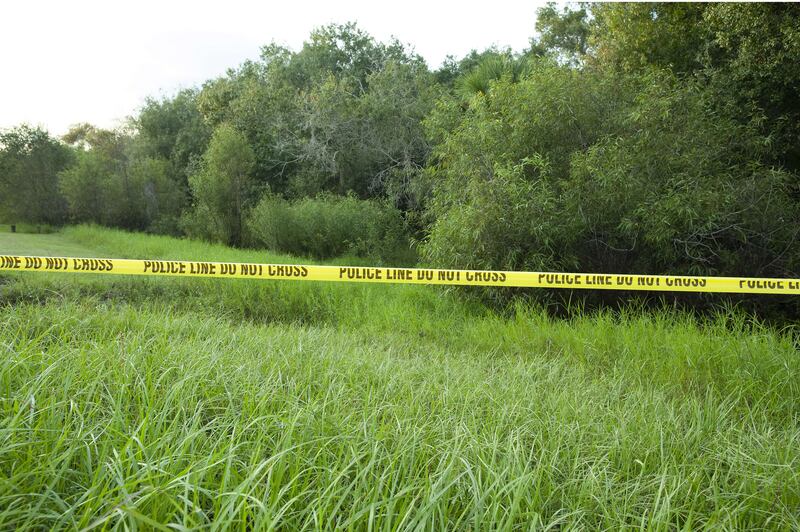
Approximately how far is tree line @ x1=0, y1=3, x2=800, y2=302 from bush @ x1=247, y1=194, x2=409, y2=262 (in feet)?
0.18

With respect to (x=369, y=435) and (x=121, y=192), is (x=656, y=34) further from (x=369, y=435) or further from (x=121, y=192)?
(x=121, y=192)

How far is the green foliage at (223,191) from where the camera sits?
16.3 meters

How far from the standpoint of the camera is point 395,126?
1817 centimetres

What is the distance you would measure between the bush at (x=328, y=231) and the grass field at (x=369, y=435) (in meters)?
9.23

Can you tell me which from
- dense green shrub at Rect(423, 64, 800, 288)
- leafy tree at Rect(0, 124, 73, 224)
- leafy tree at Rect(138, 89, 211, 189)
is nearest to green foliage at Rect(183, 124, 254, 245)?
leafy tree at Rect(0, 124, 73, 224)

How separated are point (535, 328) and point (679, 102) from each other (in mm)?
4856

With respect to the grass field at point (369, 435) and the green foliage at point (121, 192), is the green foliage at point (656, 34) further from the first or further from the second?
the green foliage at point (121, 192)

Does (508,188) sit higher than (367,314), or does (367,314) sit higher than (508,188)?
(508,188)

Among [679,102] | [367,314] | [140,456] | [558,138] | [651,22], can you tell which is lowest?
[367,314]

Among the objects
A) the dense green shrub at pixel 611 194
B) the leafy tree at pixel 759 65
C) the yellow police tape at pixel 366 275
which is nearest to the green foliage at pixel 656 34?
the leafy tree at pixel 759 65

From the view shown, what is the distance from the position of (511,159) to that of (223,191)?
10480 millimetres

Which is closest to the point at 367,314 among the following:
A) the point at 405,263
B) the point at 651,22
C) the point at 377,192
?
the point at 405,263

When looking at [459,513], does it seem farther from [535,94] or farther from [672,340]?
[535,94]

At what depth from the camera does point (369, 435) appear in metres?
2.50
